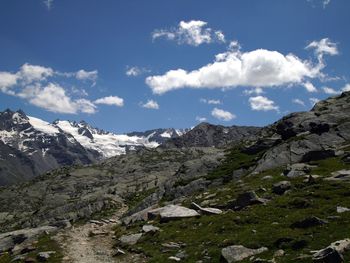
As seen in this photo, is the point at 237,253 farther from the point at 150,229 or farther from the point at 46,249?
the point at 46,249

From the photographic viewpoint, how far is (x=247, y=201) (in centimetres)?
5003

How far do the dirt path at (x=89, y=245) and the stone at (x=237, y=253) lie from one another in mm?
9474

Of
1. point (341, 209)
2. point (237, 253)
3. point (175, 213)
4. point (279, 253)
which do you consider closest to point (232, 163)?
point (175, 213)

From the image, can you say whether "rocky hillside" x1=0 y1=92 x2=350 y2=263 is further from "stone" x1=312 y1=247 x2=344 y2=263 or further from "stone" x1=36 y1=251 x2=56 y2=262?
"stone" x1=36 y1=251 x2=56 y2=262

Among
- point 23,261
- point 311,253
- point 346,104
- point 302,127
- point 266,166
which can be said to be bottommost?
point 23,261

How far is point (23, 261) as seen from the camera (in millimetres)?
44344

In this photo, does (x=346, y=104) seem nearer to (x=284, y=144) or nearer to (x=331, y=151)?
(x=284, y=144)

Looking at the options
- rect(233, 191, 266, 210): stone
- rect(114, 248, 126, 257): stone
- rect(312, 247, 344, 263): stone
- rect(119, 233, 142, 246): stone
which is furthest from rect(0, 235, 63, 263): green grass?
rect(312, 247, 344, 263): stone

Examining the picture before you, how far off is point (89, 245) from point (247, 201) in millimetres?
19159

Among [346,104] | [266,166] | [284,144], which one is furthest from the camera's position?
[346,104]

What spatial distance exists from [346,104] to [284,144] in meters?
35.6

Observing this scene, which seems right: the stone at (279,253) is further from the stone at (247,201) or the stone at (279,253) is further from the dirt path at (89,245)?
the stone at (247,201)

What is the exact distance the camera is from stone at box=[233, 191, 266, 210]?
162ft

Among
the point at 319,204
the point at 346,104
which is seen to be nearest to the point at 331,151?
the point at 319,204
